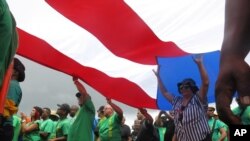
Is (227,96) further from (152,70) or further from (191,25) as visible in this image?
(152,70)

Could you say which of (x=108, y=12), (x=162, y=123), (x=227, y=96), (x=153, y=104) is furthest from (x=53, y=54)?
(x=227, y=96)

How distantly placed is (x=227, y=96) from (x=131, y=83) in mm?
4542

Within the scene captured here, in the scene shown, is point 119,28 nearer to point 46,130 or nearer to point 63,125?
point 63,125

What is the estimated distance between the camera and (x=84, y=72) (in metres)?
5.18

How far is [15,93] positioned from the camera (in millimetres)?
3668

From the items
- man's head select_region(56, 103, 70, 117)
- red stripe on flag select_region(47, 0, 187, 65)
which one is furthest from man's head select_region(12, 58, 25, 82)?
man's head select_region(56, 103, 70, 117)

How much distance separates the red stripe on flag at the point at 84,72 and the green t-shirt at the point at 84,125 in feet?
1.70

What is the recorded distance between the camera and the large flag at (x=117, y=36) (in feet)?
15.6

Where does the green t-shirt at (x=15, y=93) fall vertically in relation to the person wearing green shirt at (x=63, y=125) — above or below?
below

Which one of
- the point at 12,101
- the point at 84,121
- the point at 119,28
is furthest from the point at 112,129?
the point at 12,101

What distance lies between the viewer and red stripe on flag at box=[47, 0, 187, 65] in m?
4.95

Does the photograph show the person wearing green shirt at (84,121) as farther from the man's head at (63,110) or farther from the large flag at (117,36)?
the man's head at (63,110)

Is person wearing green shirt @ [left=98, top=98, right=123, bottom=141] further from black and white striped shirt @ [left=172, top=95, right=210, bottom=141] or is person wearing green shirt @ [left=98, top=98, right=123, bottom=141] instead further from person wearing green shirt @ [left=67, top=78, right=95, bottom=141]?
black and white striped shirt @ [left=172, top=95, right=210, bottom=141]

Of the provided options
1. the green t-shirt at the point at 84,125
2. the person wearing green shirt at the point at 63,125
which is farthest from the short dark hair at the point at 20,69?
the person wearing green shirt at the point at 63,125
